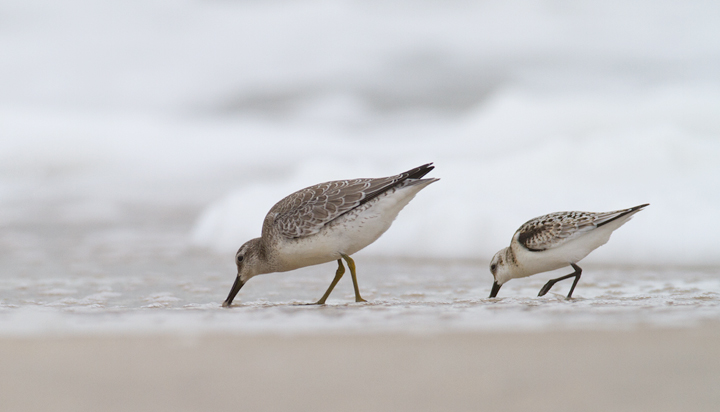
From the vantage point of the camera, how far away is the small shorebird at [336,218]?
546 cm

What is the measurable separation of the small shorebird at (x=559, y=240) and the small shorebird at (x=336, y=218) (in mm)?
1049

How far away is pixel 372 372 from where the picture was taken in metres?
2.54

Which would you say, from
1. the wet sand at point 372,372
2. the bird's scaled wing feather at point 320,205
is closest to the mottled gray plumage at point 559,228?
the bird's scaled wing feather at point 320,205

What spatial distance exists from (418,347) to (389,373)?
13.2 inches

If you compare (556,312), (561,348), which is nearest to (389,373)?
(561,348)

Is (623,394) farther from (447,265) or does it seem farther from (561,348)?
(447,265)

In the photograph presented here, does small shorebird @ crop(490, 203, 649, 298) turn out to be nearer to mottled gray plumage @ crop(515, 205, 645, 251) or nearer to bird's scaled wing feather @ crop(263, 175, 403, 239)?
mottled gray plumage @ crop(515, 205, 645, 251)

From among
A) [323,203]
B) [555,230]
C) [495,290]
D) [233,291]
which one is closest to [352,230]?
[323,203]

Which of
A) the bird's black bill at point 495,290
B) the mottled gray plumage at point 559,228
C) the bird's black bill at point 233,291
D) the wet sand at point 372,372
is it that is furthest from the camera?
the bird's black bill at point 495,290

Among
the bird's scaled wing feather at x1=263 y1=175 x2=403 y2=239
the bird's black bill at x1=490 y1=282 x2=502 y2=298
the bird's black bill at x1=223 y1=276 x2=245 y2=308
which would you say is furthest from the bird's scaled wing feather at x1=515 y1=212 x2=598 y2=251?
the bird's black bill at x1=223 y1=276 x2=245 y2=308

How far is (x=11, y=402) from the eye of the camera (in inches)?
90.3

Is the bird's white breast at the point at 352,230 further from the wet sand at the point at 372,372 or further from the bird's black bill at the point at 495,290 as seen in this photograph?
the wet sand at the point at 372,372

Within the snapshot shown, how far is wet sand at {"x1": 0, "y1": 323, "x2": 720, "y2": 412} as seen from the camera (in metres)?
2.26

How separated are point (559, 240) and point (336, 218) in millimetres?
1903
